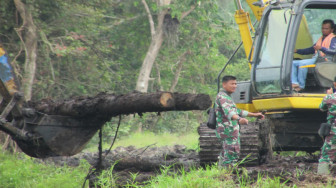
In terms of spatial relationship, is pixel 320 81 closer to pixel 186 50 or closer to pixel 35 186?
pixel 35 186

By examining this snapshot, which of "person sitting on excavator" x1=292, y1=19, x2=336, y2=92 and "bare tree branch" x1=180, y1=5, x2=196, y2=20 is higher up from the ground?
"bare tree branch" x1=180, y1=5, x2=196, y2=20

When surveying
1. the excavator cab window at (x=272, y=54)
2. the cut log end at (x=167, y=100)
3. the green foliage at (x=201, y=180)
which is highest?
the excavator cab window at (x=272, y=54)

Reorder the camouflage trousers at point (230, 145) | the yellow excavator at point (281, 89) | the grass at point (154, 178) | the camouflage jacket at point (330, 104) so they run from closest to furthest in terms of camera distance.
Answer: the grass at point (154, 178)
the camouflage jacket at point (330, 104)
the camouflage trousers at point (230, 145)
the yellow excavator at point (281, 89)

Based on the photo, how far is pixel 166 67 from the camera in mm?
24156

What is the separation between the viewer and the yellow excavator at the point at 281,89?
7.98 m

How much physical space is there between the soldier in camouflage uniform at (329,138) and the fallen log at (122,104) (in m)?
2.13

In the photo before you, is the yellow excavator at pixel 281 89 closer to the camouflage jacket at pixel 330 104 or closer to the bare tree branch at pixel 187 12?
the camouflage jacket at pixel 330 104

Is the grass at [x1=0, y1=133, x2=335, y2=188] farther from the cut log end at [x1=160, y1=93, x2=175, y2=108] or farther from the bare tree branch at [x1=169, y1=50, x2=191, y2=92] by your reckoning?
the bare tree branch at [x1=169, y1=50, x2=191, y2=92]

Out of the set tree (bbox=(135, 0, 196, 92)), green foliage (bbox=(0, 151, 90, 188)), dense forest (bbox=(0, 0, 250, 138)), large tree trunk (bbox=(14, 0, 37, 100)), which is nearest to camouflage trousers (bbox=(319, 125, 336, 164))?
green foliage (bbox=(0, 151, 90, 188))

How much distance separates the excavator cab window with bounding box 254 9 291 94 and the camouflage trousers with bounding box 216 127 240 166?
1022 mm

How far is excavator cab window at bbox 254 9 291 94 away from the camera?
8.16 m

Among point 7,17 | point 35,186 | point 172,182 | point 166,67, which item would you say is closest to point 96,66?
point 7,17

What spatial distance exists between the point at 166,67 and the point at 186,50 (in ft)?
5.59

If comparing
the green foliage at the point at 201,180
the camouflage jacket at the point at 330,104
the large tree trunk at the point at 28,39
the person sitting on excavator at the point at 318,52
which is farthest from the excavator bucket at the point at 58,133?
the large tree trunk at the point at 28,39
